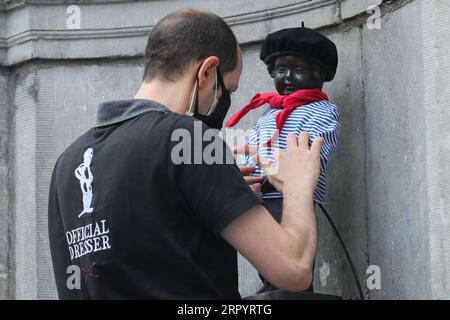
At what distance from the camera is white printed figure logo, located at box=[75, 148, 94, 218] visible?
2.34m

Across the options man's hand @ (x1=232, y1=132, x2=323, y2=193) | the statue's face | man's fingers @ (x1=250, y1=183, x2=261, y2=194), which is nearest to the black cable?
man's fingers @ (x1=250, y1=183, x2=261, y2=194)

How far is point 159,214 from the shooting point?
2.25 m

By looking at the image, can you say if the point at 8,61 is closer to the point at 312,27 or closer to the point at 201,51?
the point at 312,27

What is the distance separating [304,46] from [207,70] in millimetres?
1385

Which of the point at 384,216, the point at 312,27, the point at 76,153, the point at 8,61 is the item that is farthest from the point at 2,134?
the point at 76,153

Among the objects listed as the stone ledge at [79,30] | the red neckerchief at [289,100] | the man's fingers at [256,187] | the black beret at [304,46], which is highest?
the stone ledge at [79,30]

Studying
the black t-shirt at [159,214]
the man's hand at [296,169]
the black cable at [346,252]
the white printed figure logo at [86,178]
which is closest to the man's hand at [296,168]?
the man's hand at [296,169]

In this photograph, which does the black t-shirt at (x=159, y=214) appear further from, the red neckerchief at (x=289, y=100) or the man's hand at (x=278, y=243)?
the red neckerchief at (x=289, y=100)

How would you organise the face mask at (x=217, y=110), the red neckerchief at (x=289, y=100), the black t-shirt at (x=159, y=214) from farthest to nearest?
1. the red neckerchief at (x=289, y=100)
2. the face mask at (x=217, y=110)
3. the black t-shirt at (x=159, y=214)

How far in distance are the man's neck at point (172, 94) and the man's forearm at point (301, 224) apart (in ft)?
0.91

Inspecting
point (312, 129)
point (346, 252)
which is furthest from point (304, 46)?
point (346, 252)

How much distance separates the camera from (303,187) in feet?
7.87

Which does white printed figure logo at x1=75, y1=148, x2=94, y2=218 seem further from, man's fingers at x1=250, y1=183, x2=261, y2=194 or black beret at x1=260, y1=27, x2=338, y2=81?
black beret at x1=260, y1=27, x2=338, y2=81

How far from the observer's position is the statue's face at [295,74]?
3814 millimetres
